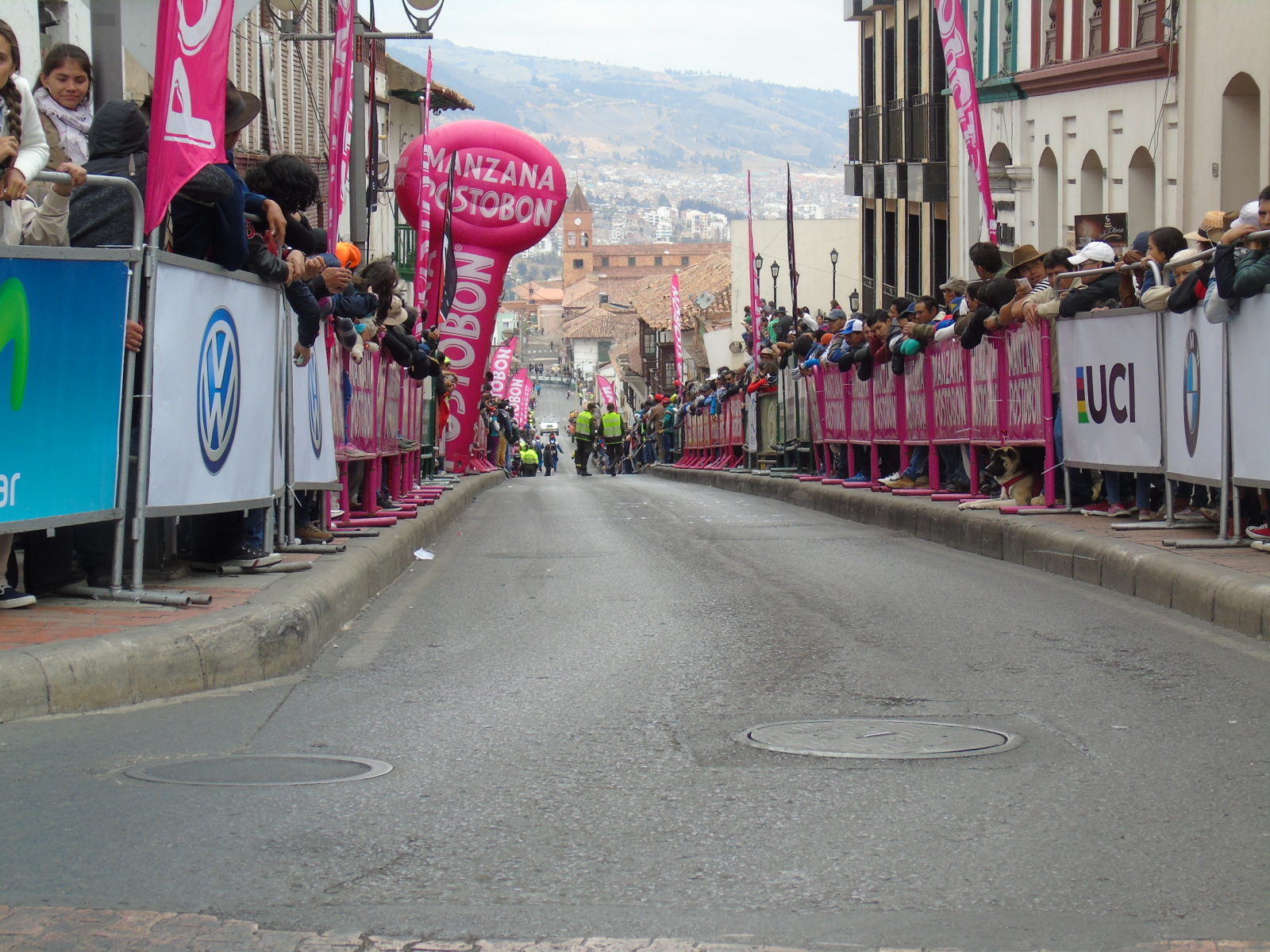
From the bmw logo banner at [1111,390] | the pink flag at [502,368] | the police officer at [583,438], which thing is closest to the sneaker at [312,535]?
the bmw logo banner at [1111,390]

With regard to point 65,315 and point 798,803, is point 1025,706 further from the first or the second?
point 65,315

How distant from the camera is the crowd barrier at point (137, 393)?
6652 millimetres

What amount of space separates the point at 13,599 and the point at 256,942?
12.7 feet

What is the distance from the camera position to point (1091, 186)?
27.5m

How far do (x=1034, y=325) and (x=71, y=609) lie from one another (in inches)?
311

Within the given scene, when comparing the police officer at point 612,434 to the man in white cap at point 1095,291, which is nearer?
the man in white cap at point 1095,291

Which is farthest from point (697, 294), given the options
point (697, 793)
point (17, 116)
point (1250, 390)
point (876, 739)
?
point (697, 793)

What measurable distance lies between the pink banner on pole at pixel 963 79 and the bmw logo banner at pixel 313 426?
6854mm

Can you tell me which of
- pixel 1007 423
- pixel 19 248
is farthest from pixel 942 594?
pixel 19 248

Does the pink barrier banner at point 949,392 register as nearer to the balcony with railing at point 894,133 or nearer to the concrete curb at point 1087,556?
the concrete curb at point 1087,556

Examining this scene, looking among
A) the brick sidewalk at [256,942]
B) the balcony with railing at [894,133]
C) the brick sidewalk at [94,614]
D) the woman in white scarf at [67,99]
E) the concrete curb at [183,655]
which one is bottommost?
the brick sidewalk at [256,942]

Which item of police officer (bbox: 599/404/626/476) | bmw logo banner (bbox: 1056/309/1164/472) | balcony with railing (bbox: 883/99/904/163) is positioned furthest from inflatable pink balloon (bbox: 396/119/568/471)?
police officer (bbox: 599/404/626/476)

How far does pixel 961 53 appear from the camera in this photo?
53.0ft

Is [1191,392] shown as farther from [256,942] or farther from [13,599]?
[256,942]
